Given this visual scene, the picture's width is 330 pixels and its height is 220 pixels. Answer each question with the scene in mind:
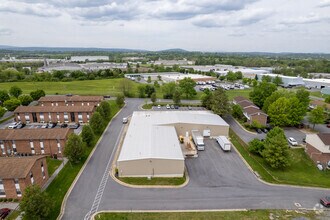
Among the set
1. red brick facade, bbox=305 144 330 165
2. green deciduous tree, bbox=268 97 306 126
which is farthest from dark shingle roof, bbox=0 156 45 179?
green deciduous tree, bbox=268 97 306 126

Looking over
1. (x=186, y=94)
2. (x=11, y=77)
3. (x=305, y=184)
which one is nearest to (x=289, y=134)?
(x=305, y=184)

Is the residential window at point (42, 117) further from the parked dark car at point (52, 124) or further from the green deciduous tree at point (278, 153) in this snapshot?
the green deciduous tree at point (278, 153)

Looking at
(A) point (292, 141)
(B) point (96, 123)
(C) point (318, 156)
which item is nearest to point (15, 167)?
(B) point (96, 123)

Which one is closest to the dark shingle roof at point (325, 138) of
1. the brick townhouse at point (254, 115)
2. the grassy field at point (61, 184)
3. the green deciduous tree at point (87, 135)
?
the brick townhouse at point (254, 115)

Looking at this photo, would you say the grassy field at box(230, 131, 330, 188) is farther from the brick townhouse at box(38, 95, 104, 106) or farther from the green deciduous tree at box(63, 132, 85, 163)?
the brick townhouse at box(38, 95, 104, 106)

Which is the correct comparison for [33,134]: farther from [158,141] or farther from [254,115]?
[254,115]
